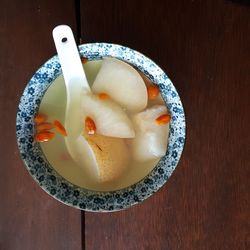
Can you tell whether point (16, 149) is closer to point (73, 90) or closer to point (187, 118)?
point (73, 90)

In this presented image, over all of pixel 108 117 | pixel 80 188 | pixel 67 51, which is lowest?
pixel 80 188

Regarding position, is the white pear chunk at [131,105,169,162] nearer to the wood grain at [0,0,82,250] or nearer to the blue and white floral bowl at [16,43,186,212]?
the blue and white floral bowl at [16,43,186,212]

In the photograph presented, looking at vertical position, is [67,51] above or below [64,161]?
above

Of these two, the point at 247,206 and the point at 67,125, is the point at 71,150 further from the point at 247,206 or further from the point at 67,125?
the point at 247,206

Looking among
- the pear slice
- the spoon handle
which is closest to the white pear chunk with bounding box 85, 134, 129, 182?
the pear slice

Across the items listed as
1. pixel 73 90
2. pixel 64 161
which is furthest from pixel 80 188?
pixel 73 90

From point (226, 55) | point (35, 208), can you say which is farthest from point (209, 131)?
point (35, 208)
